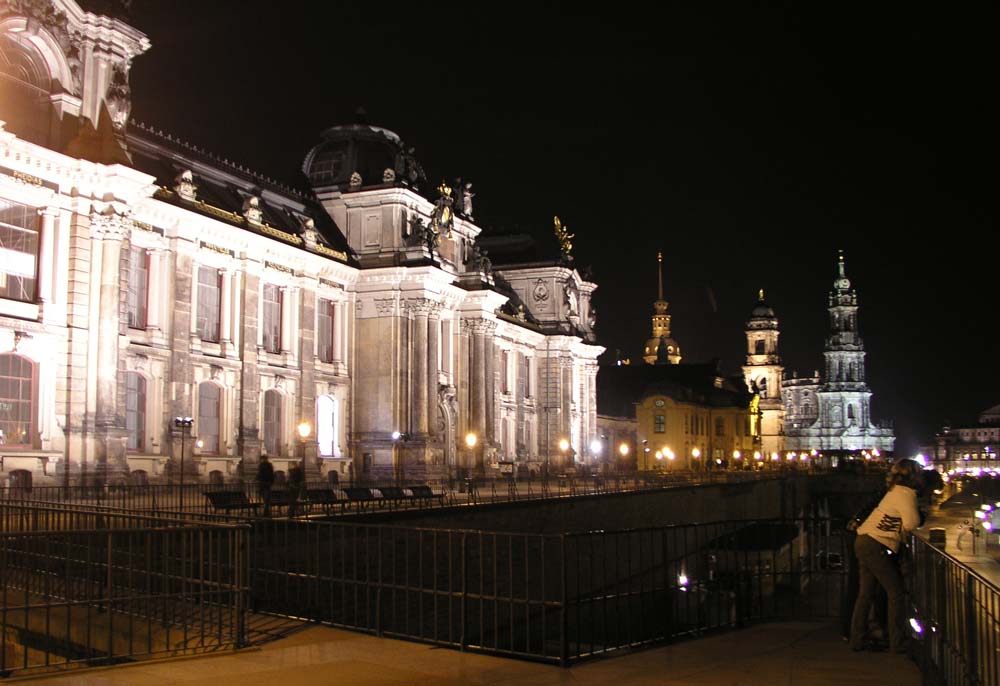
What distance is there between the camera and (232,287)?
46.8 m

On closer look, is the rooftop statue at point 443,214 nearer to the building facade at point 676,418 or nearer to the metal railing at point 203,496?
the metal railing at point 203,496

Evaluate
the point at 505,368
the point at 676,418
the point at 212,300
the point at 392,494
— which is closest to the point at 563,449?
the point at 505,368

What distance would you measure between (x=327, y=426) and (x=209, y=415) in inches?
366

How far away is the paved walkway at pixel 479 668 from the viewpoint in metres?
10.1

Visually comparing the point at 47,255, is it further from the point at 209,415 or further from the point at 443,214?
the point at 443,214

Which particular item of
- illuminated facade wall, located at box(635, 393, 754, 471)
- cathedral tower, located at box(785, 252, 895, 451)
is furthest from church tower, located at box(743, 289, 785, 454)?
illuminated facade wall, located at box(635, 393, 754, 471)

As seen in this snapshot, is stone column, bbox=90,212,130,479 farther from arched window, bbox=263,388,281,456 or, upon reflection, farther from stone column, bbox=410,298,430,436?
stone column, bbox=410,298,430,436

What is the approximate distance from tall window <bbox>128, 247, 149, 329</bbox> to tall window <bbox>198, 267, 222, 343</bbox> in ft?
11.6

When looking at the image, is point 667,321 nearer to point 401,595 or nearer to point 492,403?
point 492,403

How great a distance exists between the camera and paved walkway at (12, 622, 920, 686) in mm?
10148

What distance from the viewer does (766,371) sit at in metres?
165

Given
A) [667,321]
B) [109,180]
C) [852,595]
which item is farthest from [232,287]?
[667,321]

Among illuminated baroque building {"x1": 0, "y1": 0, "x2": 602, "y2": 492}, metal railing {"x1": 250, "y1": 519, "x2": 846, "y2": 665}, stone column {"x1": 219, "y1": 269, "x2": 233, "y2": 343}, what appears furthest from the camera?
stone column {"x1": 219, "y1": 269, "x2": 233, "y2": 343}

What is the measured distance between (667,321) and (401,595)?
536 ft
